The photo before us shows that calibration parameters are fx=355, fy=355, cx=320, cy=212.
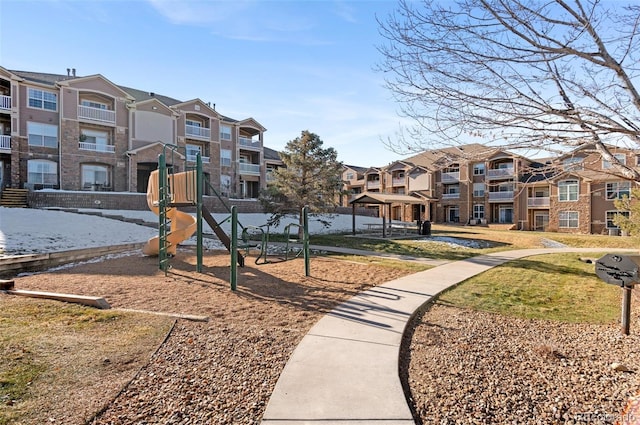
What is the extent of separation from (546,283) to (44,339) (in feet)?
Answer: 37.0

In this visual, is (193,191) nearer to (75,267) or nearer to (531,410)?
(75,267)

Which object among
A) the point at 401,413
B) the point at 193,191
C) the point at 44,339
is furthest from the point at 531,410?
the point at 193,191

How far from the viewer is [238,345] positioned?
15.5 feet

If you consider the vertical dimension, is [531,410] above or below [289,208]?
below

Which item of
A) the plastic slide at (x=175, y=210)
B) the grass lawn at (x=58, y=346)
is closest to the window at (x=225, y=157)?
the plastic slide at (x=175, y=210)

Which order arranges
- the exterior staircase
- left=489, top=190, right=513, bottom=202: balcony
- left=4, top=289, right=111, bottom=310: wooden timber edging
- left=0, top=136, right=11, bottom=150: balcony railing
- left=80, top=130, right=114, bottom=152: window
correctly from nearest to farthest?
left=4, top=289, right=111, bottom=310: wooden timber edging < the exterior staircase < left=0, top=136, right=11, bottom=150: balcony railing < left=80, top=130, right=114, bottom=152: window < left=489, top=190, right=513, bottom=202: balcony

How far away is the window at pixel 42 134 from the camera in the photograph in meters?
25.9

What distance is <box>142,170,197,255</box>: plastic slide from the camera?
392 inches

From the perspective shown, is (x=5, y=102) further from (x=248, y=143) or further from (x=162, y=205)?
(x=162, y=205)

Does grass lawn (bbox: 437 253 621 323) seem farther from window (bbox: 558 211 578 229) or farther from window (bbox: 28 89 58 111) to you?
window (bbox: 28 89 58 111)

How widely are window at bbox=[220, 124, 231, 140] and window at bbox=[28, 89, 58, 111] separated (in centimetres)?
1405

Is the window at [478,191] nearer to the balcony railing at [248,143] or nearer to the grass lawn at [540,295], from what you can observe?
the balcony railing at [248,143]

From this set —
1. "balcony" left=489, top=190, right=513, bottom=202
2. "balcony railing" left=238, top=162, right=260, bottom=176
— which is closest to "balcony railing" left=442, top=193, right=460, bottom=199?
"balcony" left=489, top=190, right=513, bottom=202

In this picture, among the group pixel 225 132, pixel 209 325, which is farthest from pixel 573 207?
pixel 209 325
